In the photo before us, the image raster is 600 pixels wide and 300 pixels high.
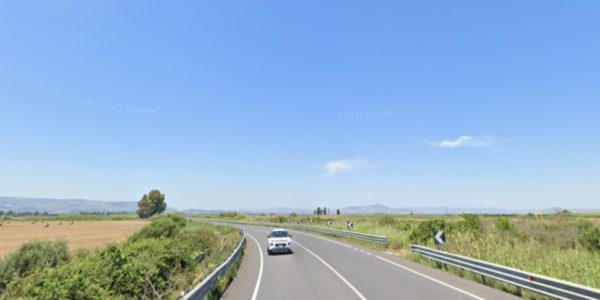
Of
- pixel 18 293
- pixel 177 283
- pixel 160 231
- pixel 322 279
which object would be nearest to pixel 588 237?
pixel 322 279

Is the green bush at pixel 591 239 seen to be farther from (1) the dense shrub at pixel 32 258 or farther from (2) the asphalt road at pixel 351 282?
(1) the dense shrub at pixel 32 258

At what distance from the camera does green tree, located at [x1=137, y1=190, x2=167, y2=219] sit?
528ft

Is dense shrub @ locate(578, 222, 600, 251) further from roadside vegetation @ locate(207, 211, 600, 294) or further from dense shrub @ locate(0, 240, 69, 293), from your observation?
dense shrub @ locate(0, 240, 69, 293)

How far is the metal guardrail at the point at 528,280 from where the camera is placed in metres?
8.44

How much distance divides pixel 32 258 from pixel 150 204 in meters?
147

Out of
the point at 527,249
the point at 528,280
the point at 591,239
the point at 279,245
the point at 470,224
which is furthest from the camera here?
the point at 470,224

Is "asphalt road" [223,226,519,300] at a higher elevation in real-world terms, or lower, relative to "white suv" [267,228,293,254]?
lower

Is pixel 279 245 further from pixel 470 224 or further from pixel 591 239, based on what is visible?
pixel 591 239

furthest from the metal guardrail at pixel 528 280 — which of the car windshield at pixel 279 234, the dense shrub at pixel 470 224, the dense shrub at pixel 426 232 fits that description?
the car windshield at pixel 279 234

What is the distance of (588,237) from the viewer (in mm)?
21625

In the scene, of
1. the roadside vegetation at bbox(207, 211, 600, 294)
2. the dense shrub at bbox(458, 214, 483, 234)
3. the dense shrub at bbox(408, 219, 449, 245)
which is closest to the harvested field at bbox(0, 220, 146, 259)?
the dense shrub at bbox(408, 219, 449, 245)

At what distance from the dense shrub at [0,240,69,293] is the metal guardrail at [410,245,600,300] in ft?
69.0

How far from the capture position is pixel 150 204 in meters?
162

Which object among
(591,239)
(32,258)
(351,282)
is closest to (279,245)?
(351,282)
